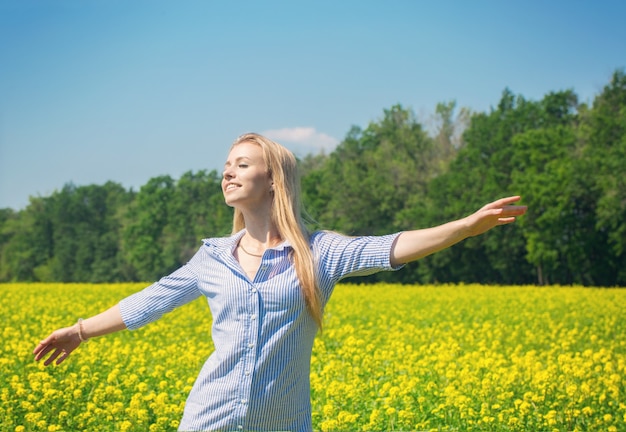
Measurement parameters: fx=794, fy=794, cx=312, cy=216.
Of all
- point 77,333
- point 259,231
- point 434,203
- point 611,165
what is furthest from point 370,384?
point 434,203

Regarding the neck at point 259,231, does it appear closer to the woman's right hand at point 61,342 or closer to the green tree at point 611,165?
the woman's right hand at point 61,342

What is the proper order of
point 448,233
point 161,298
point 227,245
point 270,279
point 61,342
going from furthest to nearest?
point 61,342
point 161,298
point 227,245
point 270,279
point 448,233

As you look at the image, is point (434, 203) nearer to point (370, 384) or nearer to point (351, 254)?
point (370, 384)

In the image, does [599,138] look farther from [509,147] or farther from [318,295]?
[318,295]

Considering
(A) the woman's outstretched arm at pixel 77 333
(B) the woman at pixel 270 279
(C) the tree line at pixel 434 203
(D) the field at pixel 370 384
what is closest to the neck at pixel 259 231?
(B) the woman at pixel 270 279

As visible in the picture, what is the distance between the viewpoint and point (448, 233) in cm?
281

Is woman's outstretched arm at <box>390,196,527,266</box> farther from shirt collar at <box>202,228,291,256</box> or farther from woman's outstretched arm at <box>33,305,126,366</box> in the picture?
woman's outstretched arm at <box>33,305,126,366</box>

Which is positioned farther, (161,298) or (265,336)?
(161,298)

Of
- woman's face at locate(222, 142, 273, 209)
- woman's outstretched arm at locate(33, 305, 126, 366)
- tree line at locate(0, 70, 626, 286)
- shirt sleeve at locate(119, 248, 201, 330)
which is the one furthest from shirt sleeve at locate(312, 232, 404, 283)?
tree line at locate(0, 70, 626, 286)

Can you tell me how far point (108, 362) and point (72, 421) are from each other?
2569 millimetres

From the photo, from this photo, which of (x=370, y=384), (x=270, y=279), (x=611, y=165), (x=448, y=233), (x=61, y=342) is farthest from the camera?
(x=611, y=165)

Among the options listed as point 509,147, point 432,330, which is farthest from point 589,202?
point 432,330

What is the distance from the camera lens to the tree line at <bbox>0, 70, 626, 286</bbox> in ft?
119

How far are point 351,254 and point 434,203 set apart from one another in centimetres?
4128
